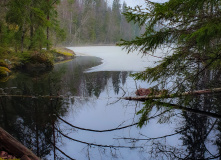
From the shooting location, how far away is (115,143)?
492cm

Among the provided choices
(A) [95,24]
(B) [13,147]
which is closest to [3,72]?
(B) [13,147]

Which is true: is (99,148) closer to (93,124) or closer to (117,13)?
(93,124)

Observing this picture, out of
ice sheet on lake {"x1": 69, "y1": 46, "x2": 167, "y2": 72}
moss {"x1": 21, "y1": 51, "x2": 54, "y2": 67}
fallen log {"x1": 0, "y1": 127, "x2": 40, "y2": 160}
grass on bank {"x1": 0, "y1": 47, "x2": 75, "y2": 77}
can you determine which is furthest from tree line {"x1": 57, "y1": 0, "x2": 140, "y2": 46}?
fallen log {"x1": 0, "y1": 127, "x2": 40, "y2": 160}

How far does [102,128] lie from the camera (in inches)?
229

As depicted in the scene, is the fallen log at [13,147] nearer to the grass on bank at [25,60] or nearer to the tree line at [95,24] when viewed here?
the grass on bank at [25,60]

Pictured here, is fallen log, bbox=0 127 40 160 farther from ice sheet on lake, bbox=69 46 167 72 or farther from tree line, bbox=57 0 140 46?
tree line, bbox=57 0 140 46

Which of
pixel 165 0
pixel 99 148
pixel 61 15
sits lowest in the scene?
pixel 99 148

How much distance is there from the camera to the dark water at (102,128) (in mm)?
4535

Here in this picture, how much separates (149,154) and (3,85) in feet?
28.9

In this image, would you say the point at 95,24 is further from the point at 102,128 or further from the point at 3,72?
the point at 102,128

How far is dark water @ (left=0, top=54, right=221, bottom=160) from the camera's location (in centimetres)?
454

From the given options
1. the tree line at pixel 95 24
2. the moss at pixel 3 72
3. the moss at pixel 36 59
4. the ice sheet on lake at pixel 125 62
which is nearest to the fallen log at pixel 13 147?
the ice sheet on lake at pixel 125 62

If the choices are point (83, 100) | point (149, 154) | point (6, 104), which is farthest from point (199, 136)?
point (6, 104)

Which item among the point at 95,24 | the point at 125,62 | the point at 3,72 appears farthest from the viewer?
the point at 95,24
